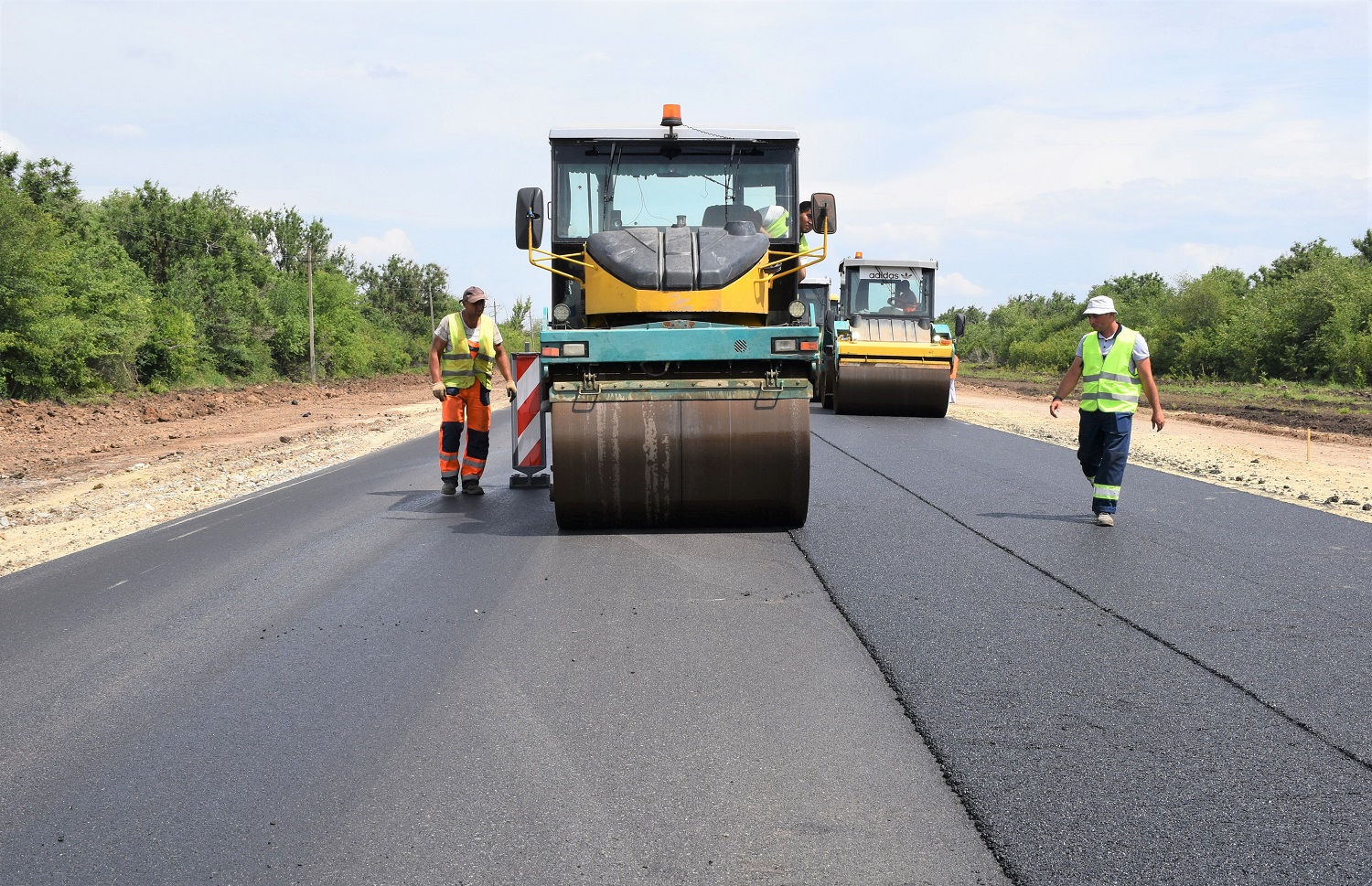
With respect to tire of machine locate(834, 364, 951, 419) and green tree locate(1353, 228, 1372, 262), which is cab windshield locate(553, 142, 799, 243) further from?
green tree locate(1353, 228, 1372, 262)

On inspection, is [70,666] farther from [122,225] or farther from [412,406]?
[122,225]

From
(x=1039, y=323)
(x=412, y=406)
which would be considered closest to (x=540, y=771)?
(x=412, y=406)

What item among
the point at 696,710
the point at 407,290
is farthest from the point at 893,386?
the point at 407,290

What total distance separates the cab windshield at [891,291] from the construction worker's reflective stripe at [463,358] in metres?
12.3

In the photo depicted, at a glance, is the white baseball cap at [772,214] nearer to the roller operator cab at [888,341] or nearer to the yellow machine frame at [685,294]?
the yellow machine frame at [685,294]

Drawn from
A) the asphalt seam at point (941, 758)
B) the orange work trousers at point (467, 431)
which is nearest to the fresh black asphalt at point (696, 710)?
the asphalt seam at point (941, 758)

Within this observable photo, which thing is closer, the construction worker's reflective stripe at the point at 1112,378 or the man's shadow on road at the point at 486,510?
the man's shadow on road at the point at 486,510

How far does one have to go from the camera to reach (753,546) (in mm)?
7793

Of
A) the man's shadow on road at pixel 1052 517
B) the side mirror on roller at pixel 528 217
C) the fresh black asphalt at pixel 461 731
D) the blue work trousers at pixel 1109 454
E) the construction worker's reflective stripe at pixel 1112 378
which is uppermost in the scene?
the side mirror on roller at pixel 528 217

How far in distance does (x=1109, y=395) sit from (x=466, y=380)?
5.29m

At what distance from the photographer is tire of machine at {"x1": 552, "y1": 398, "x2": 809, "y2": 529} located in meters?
8.08

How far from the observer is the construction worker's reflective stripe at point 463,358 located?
1036 cm

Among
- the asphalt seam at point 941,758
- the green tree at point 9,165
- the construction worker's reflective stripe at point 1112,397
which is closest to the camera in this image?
the asphalt seam at point 941,758

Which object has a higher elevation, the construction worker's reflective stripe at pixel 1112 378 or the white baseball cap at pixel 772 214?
the white baseball cap at pixel 772 214
